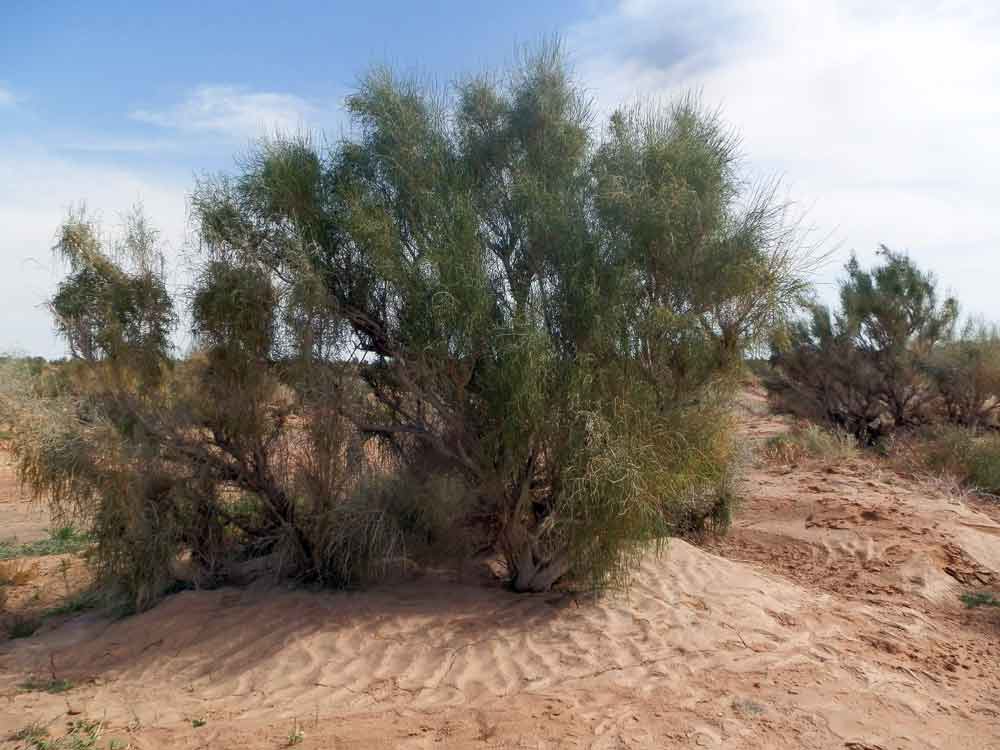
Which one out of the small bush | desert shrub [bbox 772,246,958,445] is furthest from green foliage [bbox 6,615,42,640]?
Answer: desert shrub [bbox 772,246,958,445]

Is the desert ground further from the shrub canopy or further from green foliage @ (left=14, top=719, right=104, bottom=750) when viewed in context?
the shrub canopy

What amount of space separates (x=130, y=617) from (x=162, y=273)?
11.3 ft

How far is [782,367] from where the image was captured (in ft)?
88.8

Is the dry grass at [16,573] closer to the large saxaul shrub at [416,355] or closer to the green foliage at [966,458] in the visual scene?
→ the large saxaul shrub at [416,355]

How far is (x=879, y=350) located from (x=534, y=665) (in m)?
22.0

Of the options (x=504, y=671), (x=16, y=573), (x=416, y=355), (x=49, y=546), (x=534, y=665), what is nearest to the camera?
(x=504, y=671)

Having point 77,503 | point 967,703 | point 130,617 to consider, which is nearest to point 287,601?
point 130,617

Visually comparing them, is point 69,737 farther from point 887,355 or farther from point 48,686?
point 887,355

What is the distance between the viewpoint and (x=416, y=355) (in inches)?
308

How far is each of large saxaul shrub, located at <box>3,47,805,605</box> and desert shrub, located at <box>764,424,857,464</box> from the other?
38.6 feet

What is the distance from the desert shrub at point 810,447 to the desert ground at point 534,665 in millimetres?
9286

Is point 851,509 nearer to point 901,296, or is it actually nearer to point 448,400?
point 448,400

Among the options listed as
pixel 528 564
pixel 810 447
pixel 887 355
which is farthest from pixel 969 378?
pixel 528 564

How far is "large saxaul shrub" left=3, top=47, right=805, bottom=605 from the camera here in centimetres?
757
